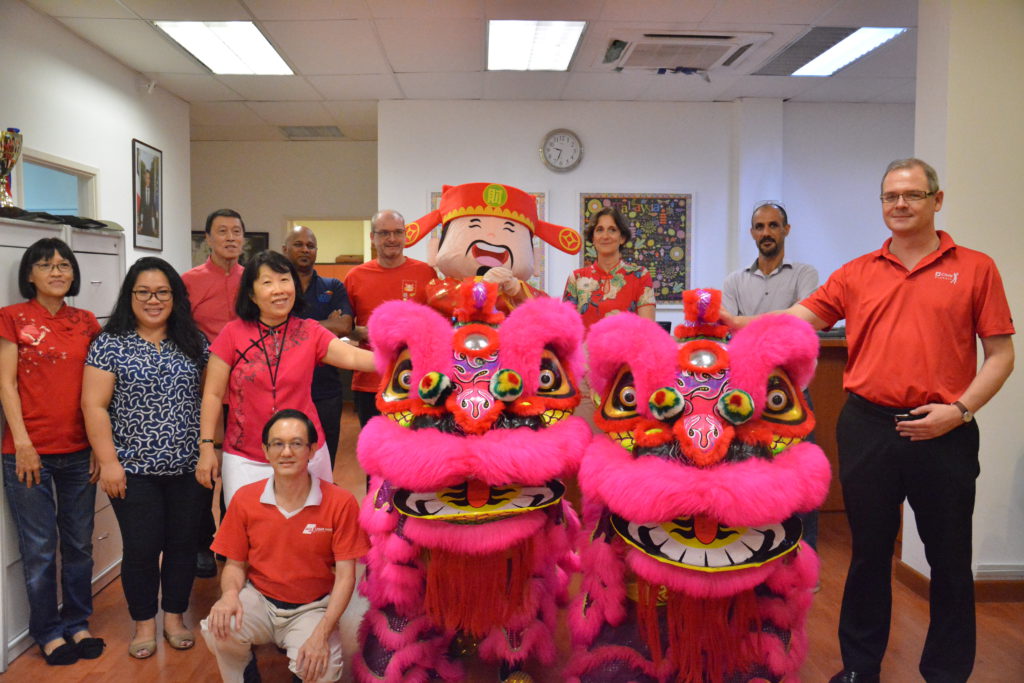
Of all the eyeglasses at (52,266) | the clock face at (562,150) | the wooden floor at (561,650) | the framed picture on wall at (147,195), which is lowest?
the wooden floor at (561,650)

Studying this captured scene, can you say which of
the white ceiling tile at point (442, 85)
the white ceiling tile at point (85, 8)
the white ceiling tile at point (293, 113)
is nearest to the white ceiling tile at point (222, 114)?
the white ceiling tile at point (293, 113)

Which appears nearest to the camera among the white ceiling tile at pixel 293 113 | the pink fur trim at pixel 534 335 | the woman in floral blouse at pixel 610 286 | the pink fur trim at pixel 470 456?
the pink fur trim at pixel 470 456

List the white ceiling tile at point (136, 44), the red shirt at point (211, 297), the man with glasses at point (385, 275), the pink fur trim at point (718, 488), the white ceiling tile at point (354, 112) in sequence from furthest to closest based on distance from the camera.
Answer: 1. the white ceiling tile at point (354, 112)
2. the white ceiling tile at point (136, 44)
3. the man with glasses at point (385, 275)
4. the red shirt at point (211, 297)
5. the pink fur trim at point (718, 488)

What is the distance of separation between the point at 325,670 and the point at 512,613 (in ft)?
1.76

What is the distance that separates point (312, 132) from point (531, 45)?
365cm

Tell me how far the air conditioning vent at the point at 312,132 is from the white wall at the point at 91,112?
1.32m

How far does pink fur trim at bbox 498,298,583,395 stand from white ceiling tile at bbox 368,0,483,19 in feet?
9.40

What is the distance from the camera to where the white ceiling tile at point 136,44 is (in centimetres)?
455

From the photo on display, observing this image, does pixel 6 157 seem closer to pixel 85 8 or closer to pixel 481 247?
pixel 481 247

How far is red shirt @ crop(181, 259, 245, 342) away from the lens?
282 centimetres

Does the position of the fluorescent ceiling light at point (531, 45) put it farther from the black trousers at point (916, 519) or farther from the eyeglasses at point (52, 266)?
the black trousers at point (916, 519)

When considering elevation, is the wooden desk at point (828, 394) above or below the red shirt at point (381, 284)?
below

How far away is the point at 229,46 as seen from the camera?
4.98 m

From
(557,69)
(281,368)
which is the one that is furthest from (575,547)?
(557,69)
